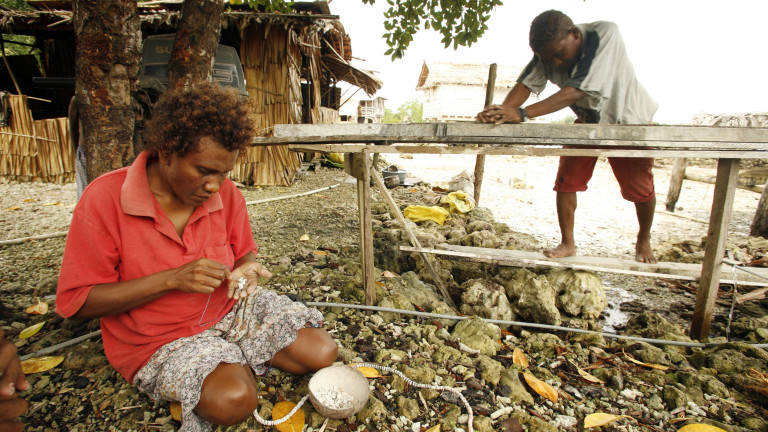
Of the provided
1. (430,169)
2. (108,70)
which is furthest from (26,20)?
(430,169)

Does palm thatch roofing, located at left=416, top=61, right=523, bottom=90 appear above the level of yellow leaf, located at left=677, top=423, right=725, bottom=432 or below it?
above

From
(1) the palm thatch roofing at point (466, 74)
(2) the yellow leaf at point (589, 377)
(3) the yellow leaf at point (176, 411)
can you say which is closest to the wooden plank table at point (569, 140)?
(2) the yellow leaf at point (589, 377)

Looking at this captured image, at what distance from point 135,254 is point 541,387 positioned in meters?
2.03

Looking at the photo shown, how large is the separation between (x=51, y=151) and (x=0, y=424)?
7951 millimetres

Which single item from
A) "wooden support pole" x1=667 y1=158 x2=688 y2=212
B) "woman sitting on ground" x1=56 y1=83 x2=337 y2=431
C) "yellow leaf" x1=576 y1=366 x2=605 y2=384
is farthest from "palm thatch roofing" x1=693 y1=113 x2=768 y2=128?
"woman sitting on ground" x1=56 y1=83 x2=337 y2=431

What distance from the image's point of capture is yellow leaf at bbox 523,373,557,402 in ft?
6.07

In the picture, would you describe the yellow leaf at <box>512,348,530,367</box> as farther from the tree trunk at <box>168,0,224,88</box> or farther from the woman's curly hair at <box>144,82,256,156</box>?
the tree trunk at <box>168,0,224,88</box>

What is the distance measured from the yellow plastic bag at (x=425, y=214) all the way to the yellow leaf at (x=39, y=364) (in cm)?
384

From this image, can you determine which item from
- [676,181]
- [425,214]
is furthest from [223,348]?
[676,181]

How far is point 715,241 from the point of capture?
2.52 m

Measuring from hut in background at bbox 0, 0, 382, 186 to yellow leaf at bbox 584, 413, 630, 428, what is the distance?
226 inches

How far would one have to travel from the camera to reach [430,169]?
41.5ft

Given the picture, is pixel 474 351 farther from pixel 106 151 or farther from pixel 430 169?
pixel 430 169

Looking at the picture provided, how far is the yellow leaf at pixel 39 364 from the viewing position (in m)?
1.80
